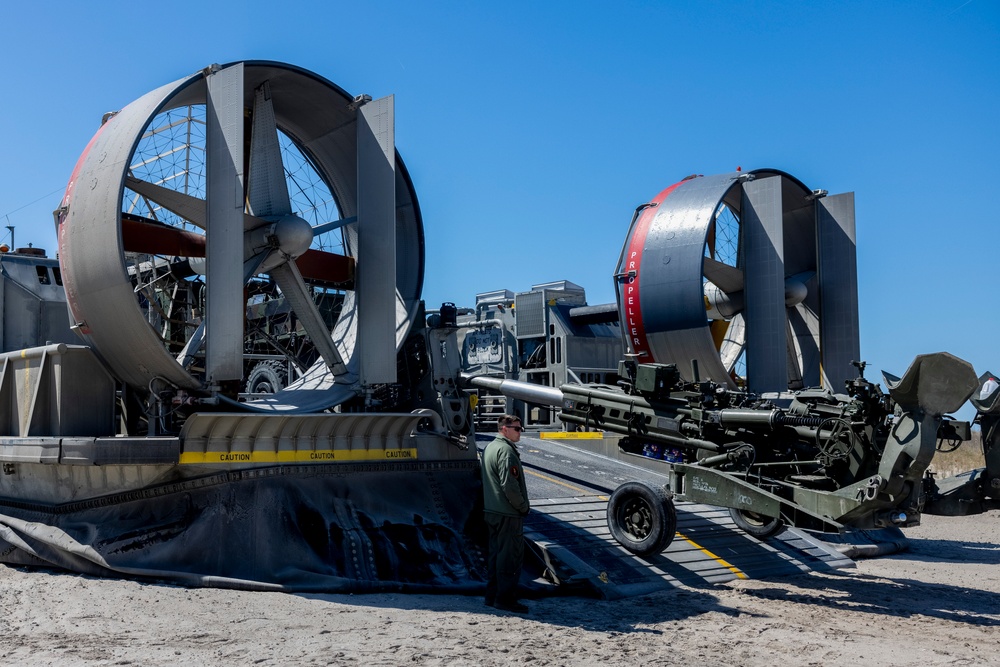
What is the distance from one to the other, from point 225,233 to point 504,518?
3433 mm

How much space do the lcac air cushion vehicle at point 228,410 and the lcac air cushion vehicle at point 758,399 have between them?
1960 mm

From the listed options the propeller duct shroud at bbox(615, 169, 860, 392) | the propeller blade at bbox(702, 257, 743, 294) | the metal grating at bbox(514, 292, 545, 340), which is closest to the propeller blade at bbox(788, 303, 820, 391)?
the propeller duct shroud at bbox(615, 169, 860, 392)

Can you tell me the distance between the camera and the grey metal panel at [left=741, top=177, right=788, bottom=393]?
14.3 meters

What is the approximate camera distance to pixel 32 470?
9.24 m

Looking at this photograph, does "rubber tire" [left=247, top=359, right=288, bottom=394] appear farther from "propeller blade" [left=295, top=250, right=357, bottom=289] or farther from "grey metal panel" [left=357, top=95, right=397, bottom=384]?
"grey metal panel" [left=357, top=95, right=397, bottom=384]

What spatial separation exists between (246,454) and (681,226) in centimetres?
806

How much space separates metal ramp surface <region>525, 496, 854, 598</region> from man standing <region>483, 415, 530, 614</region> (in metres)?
0.92

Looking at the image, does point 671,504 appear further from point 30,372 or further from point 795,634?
point 30,372

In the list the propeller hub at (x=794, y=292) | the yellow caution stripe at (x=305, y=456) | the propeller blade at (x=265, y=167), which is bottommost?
the yellow caution stripe at (x=305, y=456)

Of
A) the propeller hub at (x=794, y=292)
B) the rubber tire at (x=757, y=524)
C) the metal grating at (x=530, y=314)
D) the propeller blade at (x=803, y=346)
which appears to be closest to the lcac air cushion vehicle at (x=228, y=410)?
the rubber tire at (x=757, y=524)

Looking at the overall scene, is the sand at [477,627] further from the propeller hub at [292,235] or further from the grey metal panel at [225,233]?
the propeller hub at [292,235]

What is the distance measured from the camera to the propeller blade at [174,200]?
8.53 metres

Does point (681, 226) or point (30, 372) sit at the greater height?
point (681, 226)

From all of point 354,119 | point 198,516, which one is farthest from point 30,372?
point 354,119
